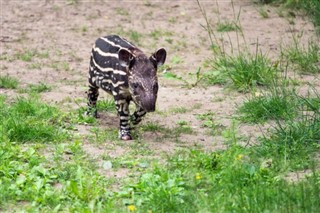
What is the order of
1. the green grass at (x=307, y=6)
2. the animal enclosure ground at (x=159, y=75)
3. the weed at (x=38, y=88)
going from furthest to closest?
the green grass at (x=307, y=6) → the weed at (x=38, y=88) → the animal enclosure ground at (x=159, y=75)

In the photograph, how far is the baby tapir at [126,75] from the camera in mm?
8844

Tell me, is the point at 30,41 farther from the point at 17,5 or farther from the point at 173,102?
the point at 173,102

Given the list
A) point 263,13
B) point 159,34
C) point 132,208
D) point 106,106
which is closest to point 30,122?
point 106,106

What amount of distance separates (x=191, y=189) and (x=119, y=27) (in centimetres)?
754

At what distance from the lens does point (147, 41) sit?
13547 millimetres

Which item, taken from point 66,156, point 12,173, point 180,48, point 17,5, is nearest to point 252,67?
point 180,48

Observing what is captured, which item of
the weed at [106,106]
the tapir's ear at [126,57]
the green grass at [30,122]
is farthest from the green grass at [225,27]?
the tapir's ear at [126,57]

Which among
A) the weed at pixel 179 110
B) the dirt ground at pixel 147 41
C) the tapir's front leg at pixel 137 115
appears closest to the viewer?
the tapir's front leg at pixel 137 115

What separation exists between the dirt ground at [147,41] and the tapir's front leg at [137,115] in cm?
24

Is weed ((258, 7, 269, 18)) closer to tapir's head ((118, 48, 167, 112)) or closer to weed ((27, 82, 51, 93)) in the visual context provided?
weed ((27, 82, 51, 93))

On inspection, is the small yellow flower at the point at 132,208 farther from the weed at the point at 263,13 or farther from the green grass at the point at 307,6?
the weed at the point at 263,13

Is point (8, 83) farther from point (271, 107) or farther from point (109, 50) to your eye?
point (271, 107)

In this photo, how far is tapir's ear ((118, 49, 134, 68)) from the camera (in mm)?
8922

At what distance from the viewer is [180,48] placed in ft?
43.5
